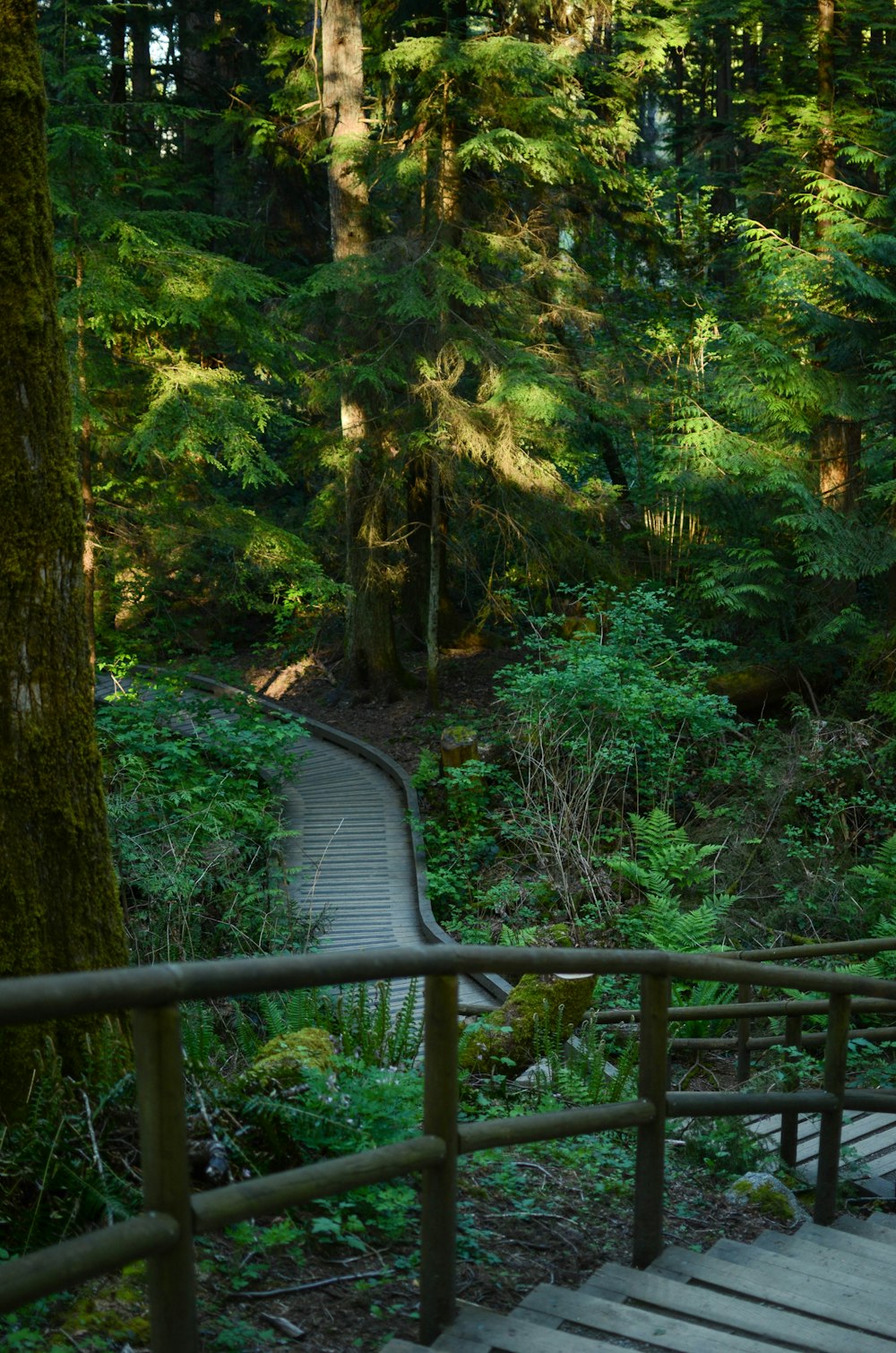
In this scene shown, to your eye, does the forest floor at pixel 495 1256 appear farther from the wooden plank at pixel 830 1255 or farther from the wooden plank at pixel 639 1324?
the wooden plank at pixel 830 1255

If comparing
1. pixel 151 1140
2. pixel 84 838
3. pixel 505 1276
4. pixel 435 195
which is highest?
pixel 435 195

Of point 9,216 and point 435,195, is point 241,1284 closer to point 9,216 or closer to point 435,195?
point 9,216

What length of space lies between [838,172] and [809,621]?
268 inches

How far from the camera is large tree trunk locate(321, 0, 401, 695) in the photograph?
1797 cm

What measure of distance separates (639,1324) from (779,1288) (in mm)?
625

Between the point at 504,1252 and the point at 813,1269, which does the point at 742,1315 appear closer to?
the point at 813,1269

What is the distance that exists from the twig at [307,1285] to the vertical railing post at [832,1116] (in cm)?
175

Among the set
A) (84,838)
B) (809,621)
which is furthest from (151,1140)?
(809,621)

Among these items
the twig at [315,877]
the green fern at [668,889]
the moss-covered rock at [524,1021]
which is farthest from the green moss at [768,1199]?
the twig at [315,877]

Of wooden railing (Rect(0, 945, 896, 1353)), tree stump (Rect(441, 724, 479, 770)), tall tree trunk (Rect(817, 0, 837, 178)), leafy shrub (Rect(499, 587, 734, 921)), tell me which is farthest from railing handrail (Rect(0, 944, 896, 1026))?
tall tree trunk (Rect(817, 0, 837, 178))

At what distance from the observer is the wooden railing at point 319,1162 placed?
78.5 inches

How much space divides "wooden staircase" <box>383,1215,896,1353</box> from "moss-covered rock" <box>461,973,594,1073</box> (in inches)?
140

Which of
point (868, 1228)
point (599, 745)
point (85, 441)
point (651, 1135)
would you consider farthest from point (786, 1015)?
point (85, 441)

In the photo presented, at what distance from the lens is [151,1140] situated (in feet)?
7.11
